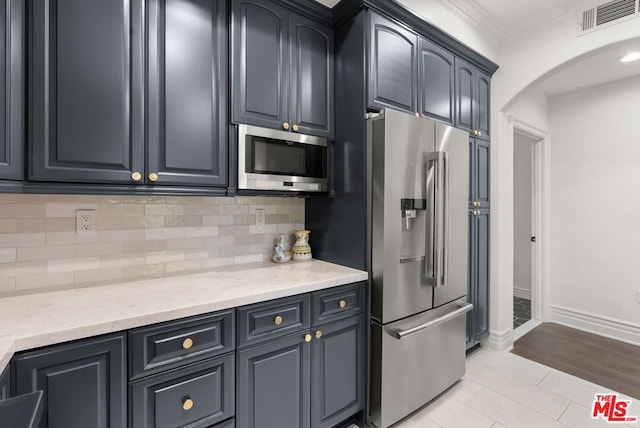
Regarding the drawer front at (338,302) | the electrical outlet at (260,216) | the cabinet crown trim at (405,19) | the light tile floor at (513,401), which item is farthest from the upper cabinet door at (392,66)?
the light tile floor at (513,401)

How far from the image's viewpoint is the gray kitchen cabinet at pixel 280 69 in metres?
1.68

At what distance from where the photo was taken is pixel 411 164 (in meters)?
1.91

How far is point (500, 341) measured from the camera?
2904mm

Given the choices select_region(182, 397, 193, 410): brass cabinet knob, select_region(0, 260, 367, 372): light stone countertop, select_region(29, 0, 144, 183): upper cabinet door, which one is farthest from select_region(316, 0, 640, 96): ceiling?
select_region(182, 397, 193, 410): brass cabinet knob

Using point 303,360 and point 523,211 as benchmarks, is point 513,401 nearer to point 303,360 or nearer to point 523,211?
point 303,360

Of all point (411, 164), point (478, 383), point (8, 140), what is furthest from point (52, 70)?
point (478, 383)

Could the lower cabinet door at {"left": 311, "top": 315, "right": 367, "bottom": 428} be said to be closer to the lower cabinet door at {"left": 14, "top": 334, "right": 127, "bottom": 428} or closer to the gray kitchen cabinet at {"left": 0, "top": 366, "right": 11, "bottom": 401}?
the lower cabinet door at {"left": 14, "top": 334, "right": 127, "bottom": 428}

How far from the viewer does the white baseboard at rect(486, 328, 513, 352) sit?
2.91 metres

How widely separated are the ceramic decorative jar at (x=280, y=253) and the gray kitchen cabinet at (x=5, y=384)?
53.3 inches

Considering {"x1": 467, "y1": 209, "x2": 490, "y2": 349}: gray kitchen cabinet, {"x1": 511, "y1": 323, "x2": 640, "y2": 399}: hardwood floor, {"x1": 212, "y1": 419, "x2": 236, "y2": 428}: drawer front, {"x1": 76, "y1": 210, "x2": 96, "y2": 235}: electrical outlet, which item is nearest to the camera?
{"x1": 212, "y1": 419, "x2": 236, "y2": 428}: drawer front

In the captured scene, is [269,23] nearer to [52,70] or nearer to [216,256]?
[52,70]

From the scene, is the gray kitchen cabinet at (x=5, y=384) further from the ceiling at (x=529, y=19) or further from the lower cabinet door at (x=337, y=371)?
the ceiling at (x=529, y=19)

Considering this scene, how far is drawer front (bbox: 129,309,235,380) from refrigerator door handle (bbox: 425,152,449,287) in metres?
1.27

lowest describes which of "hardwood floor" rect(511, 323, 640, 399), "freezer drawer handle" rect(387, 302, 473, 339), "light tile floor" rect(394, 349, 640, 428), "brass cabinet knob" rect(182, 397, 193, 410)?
"hardwood floor" rect(511, 323, 640, 399)
